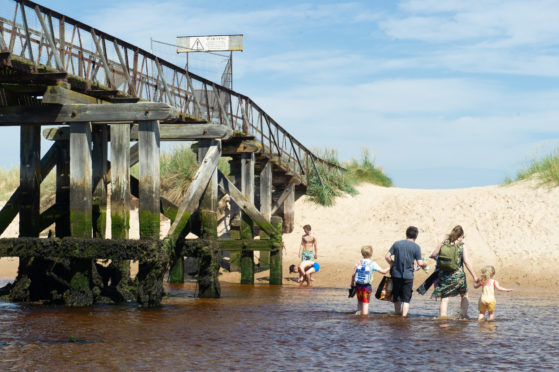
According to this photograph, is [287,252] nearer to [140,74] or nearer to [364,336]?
[140,74]

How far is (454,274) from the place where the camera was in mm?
11719

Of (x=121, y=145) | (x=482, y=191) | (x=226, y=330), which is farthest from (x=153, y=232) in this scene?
(x=482, y=191)

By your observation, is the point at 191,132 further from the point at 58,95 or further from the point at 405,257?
the point at 405,257

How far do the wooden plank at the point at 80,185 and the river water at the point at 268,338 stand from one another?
1.46 m

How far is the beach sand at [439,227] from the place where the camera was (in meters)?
21.6

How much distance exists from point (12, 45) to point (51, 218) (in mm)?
4444

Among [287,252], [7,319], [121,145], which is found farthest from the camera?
[287,252]

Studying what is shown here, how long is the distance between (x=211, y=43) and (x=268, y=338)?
17705mm

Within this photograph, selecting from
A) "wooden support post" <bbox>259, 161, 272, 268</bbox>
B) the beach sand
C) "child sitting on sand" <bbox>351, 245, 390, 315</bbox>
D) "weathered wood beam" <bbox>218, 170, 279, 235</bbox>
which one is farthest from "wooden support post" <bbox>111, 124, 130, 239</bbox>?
"wooden support post" <bbox>259, 161, 272, 268</bbox>

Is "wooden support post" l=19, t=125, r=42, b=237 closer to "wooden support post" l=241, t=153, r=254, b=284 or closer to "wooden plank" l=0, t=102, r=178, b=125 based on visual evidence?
"wooden plank" l=0, t=102, r=178, b=125

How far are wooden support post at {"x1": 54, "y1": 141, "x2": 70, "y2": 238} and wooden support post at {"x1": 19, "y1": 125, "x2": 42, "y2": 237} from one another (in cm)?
55

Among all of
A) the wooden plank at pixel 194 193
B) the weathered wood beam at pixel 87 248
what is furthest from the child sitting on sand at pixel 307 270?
the weathered wood beam at pixel 87 248

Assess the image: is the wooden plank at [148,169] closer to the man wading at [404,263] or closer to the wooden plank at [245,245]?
the man wading at [404,263]

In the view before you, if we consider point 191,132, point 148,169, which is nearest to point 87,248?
point 148,169
